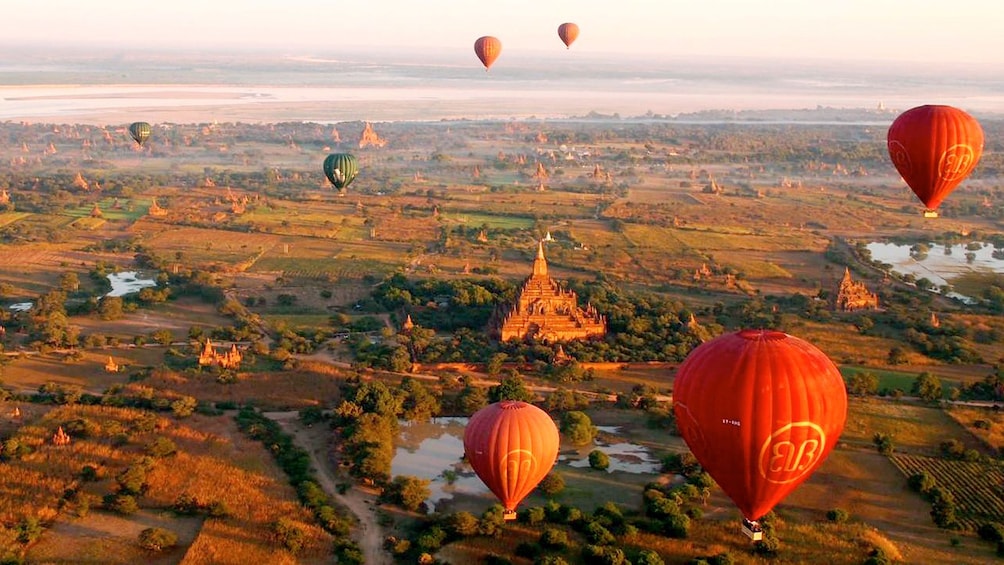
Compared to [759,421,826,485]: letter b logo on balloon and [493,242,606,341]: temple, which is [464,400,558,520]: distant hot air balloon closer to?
[759,421,826,485]: letter b logo on balloon

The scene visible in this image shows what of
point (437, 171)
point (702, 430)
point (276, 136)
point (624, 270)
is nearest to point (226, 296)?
point (624, 270)

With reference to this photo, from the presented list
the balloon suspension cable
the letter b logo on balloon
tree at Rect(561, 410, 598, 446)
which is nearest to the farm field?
tree at Rect(561, 410, 598, 446)

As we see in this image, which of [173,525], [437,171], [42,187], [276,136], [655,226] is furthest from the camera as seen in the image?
[276,136]

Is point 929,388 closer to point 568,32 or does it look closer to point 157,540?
point 157,540

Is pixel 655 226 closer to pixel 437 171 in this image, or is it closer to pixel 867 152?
pixel 437 171

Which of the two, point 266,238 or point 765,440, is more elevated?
point 765,440

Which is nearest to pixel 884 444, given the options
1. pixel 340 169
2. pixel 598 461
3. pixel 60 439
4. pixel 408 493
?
pixel 598 461

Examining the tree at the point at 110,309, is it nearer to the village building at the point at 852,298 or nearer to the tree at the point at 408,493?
the tree at the point at 408,493
